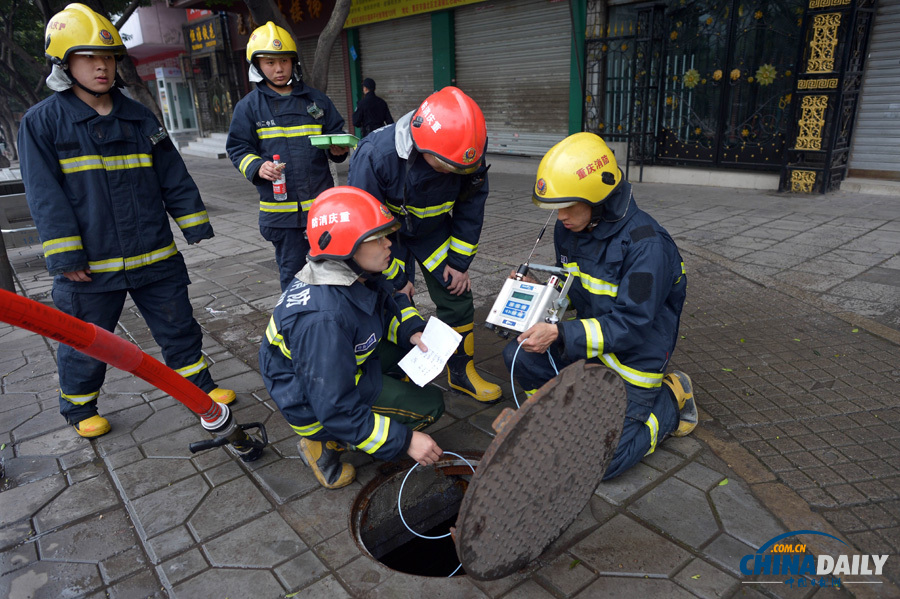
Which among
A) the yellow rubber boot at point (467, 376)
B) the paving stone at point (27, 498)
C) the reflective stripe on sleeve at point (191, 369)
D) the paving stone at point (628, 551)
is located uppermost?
the reflective stripe on sleeve at point (191, 369)

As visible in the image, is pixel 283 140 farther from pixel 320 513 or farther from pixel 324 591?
pixel 324 591

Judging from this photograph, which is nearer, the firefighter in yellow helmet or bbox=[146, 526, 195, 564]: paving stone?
→ bbox=[146, 526, 195, 564]: paving stone

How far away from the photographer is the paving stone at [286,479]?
9.17 ft

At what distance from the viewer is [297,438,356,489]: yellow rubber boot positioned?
281 centimetres

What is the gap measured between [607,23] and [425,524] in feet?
31.4

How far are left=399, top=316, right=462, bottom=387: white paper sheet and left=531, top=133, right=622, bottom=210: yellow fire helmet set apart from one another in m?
0.75

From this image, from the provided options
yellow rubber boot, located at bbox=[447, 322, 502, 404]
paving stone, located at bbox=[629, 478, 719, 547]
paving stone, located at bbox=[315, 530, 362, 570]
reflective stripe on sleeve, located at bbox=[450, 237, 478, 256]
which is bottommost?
paving stone, located at bbox=[315, 530, 362, 570]

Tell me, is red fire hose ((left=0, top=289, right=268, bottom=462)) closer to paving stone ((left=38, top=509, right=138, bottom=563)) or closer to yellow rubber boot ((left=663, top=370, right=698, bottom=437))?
paving stone ((left=38, top=509, right=138, bottom=563))

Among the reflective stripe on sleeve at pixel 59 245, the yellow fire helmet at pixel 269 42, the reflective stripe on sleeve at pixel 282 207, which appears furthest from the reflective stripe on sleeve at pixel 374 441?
the yellow fire helmet at pixel 269 42

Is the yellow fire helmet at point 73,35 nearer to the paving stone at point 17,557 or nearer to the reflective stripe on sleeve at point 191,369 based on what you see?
the reflective stripe on sleeve at point 191,369

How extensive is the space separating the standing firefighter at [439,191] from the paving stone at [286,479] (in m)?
1.10

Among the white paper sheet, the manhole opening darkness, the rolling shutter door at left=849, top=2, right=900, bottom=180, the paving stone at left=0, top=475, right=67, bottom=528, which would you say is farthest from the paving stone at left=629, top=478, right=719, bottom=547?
the rolling shutter door at left=849, top=2, right=900, bottom=180

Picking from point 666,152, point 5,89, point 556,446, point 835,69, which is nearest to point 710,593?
point 556,446

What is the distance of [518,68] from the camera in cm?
1187
